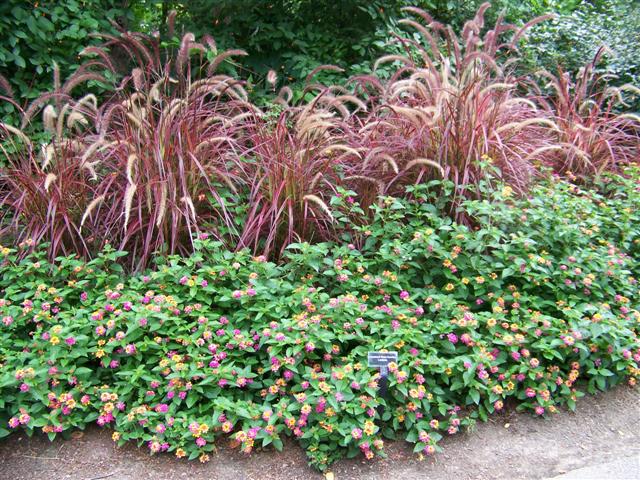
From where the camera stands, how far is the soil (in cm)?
233

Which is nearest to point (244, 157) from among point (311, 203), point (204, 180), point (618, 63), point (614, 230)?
point (204, 180)

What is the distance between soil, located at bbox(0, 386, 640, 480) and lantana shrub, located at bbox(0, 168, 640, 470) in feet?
0.23

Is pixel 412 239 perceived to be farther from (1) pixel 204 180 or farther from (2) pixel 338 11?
(2) pixel 338 11

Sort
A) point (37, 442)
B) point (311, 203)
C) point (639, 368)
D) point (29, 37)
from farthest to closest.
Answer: point (29, 37) → point (311, 203) → point (639, 368) → point (37, 442)

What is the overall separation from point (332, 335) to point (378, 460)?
0.59 meters

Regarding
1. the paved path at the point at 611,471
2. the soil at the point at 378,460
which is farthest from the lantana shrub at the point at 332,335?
the paved path at the point at 611,471

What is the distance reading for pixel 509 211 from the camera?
3102mm

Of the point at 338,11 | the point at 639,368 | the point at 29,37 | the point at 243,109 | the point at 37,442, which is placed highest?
the point at 338,11

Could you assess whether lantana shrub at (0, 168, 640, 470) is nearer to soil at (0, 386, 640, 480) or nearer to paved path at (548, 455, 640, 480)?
soil at (0, 386, 640, 480)

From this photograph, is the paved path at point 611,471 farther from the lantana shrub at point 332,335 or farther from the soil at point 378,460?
the lantana shrub at point 332,335

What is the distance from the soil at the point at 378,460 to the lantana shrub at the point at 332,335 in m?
0.07

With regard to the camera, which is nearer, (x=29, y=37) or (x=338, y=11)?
(x=29, y=37)

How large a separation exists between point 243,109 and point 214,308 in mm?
1961

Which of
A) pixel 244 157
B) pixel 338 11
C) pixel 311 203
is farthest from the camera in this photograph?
pixel 338 11
